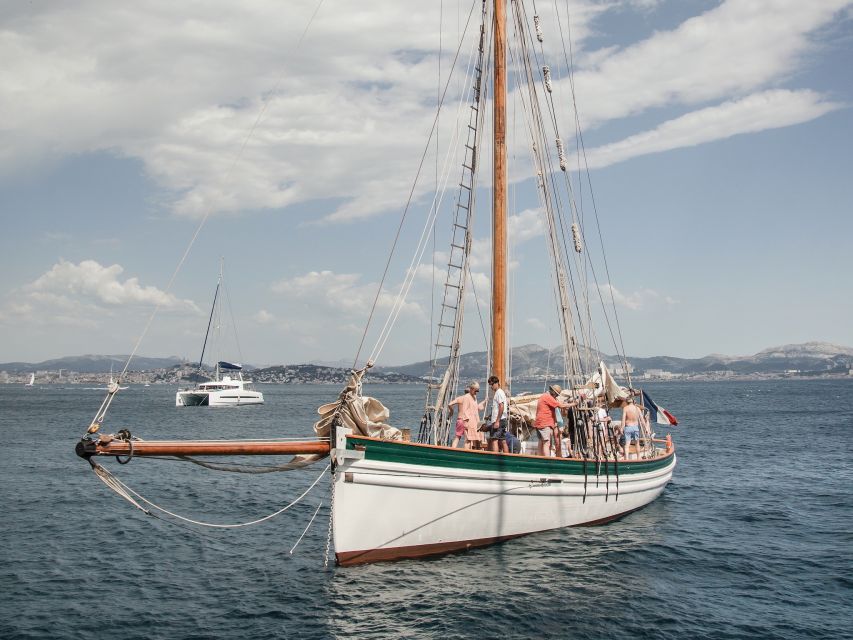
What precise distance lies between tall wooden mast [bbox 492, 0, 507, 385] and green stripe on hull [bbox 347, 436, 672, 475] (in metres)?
2.46

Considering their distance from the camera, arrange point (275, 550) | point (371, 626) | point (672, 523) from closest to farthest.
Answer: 1. point (371, 626)
2. point (275, 550)
3. point (672, 523)

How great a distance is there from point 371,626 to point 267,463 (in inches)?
830

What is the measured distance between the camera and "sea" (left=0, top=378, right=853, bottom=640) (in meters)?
12.1

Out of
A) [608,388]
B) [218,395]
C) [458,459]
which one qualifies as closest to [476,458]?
[458,459]

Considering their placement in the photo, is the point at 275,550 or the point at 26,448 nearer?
the point at 275,550

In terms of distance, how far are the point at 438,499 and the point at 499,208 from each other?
25.8 feet

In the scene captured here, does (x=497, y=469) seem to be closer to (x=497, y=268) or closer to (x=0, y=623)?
(x=497, y=268)

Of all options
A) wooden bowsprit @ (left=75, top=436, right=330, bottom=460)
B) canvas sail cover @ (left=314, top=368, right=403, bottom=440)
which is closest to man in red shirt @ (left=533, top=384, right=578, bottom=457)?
canvas sail cover @ (left=314, top=368, right=403, bottom=440)

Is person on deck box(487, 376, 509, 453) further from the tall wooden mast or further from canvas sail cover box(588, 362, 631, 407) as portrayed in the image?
canvas sail cover box(588, 362, 631, 407)

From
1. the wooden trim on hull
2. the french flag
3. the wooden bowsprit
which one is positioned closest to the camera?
the wooden bowsprit

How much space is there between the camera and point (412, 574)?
1414 centimetres

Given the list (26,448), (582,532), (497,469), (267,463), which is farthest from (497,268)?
(26,448)

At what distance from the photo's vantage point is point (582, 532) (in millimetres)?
17859

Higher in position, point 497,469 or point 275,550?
point 497,469
